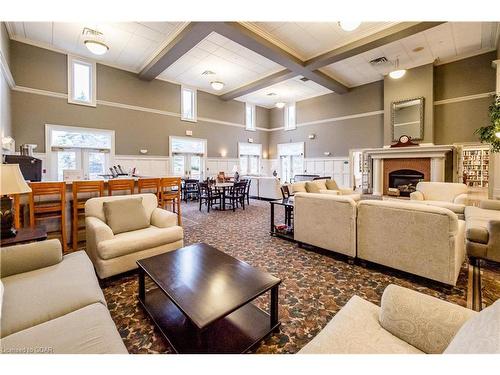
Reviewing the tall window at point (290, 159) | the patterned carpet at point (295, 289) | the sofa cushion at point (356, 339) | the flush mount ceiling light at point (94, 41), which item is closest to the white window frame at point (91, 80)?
the flush mount ceiling light at point (94, 41)

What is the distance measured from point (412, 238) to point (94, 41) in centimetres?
701

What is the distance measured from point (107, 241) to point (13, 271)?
2.52 feet

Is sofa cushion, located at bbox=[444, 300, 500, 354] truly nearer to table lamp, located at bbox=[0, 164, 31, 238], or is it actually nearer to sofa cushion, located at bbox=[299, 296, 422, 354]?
sofa cushion, located at bbox=[299, 296, 422, 354]

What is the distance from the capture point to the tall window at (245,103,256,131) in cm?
1160

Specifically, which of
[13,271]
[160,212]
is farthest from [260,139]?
[13,271]

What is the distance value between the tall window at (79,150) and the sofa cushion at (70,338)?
6320mm

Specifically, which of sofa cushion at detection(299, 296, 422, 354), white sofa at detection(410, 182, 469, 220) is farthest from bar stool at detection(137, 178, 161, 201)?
white sofa at detection(410, 182, 469, 220)

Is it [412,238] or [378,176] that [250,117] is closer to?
[378,176]

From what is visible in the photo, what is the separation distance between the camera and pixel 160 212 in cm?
325

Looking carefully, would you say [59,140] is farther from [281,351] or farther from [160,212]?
[281,351]

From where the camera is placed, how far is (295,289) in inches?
93.7

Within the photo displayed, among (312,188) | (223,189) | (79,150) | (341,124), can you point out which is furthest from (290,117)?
(79,150)
